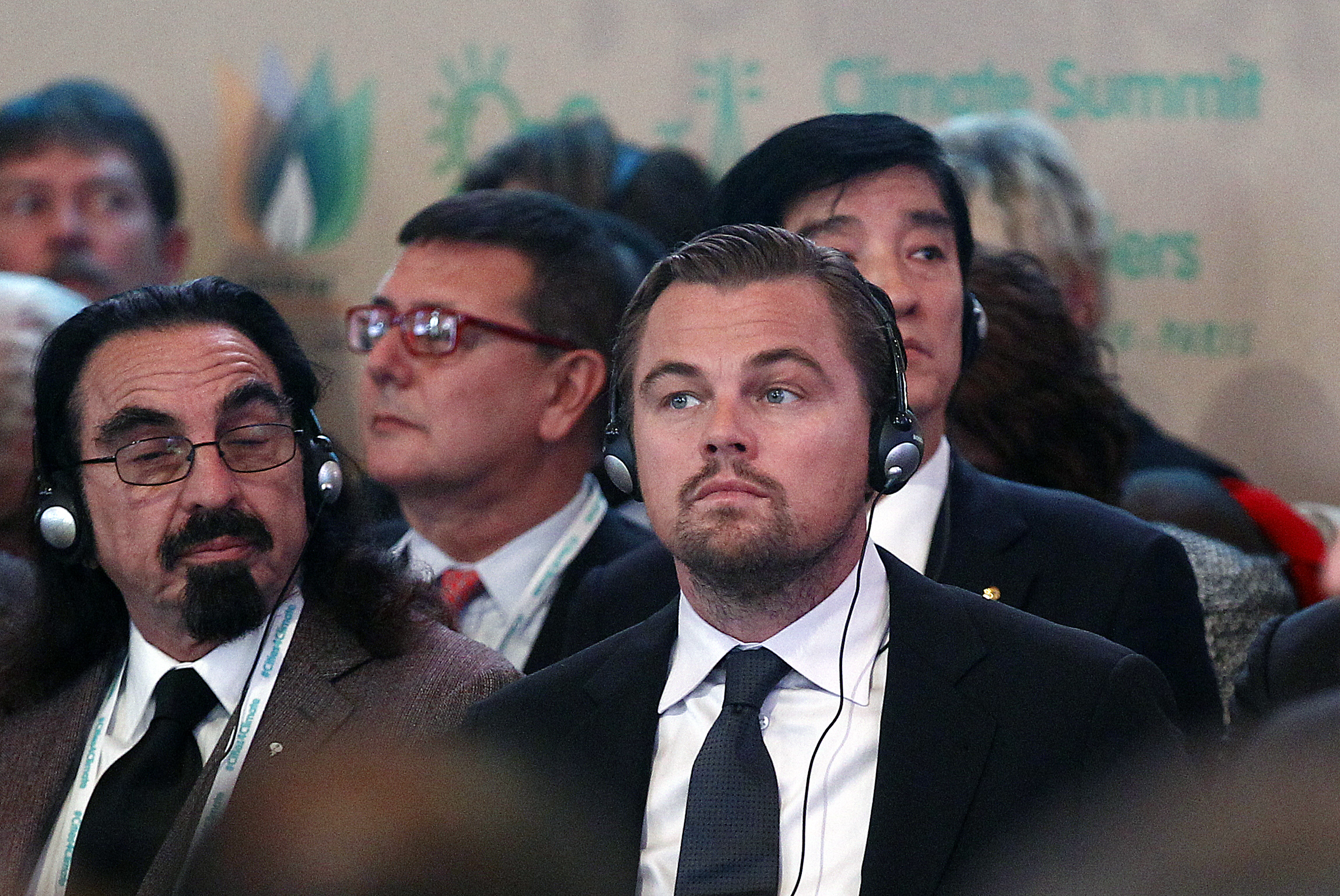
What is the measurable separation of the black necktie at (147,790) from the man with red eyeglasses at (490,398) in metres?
0.73

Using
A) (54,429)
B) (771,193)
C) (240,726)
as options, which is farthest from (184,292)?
(771,193)

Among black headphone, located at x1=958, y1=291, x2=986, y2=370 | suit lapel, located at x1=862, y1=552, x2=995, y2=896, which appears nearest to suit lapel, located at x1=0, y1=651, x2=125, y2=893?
suit lapel, located at x1=862, y1=552, x2=995, y2=896

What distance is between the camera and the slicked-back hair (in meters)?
2.06

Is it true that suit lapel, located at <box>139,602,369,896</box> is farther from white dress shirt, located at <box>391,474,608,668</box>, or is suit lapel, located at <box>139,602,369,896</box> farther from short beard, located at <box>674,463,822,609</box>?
short beard, located at <box>674,463,822,609</box>

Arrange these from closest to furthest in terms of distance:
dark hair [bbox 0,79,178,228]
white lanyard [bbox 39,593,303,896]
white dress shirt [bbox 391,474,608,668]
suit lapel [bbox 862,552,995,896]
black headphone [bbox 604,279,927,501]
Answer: suit lapel [bbox 862,552,995,896] < black headphone [bbox 604,279,927,501] < white lanyard [bbox 39,593,303,896] < white dress shirt [bbox 391,474,608,668] < dark hair [bbox 0,79,178,228]

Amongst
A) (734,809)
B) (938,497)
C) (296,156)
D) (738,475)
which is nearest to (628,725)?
(734,809)

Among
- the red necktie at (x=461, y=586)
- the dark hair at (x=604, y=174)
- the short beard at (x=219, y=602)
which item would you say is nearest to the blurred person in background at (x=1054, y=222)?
the dark hair at (x=604, y=174)

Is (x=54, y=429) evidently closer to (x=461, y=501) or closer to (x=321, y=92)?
(x=461, y=501)

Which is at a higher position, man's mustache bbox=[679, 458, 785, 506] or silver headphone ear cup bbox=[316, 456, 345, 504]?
man's mustache bbox=[679, 458, 785, 506]

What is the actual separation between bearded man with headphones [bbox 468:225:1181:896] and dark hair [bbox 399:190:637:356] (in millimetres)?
1161

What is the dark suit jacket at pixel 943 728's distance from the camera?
1.78 metres

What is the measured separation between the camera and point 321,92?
4.86m

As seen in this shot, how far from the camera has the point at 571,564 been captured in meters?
3.02

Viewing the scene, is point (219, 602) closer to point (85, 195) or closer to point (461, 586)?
point (461, 586)
